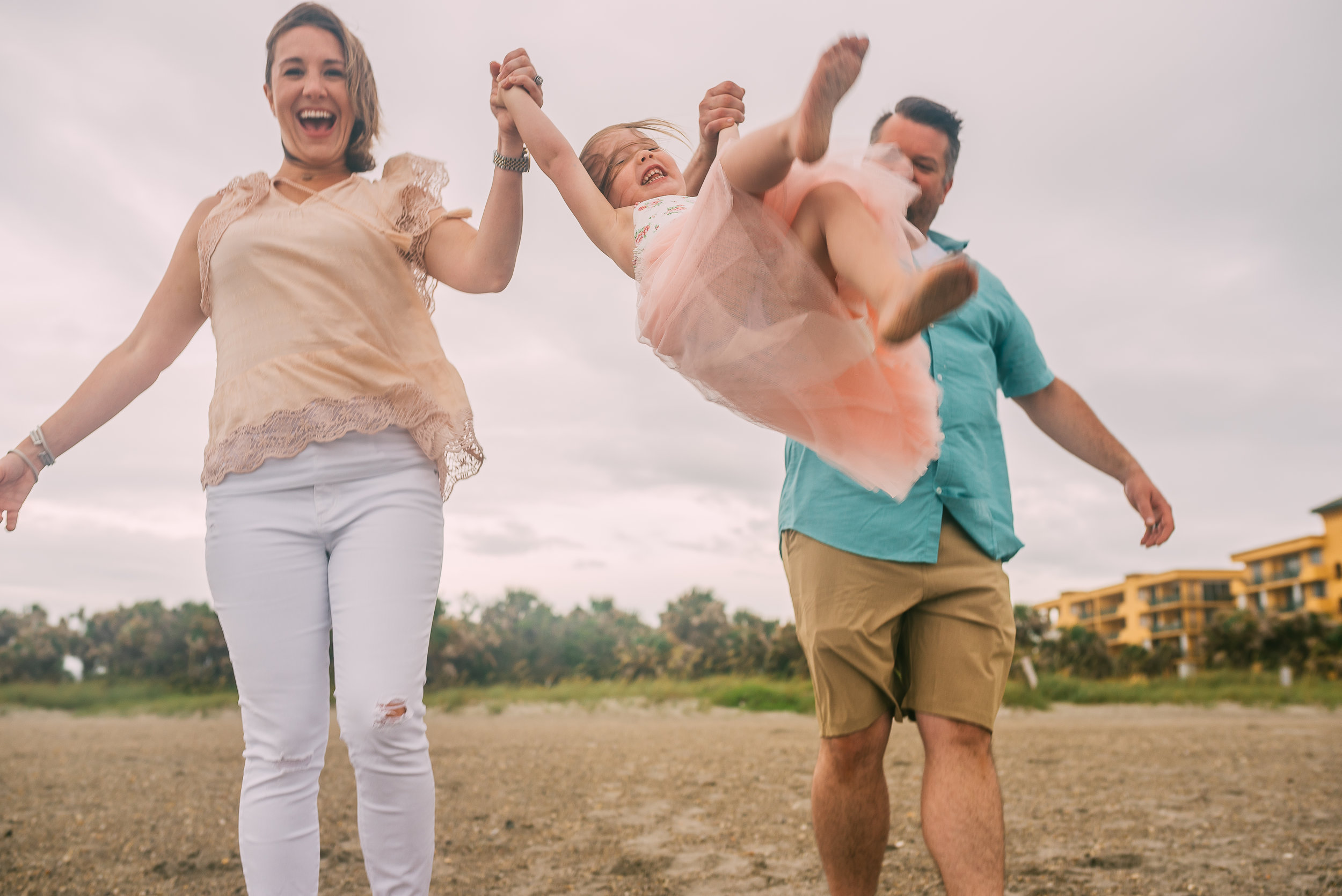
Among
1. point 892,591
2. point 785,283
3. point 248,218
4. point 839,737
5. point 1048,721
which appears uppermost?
point 248,218

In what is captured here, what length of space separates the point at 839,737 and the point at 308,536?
4.74ft

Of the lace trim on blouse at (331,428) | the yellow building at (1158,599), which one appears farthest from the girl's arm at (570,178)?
the yellow building at (1158,599)

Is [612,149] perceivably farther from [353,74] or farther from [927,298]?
[927,298]

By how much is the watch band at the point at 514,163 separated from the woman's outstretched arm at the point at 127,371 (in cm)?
75

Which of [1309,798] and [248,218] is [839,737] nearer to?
[248,218]

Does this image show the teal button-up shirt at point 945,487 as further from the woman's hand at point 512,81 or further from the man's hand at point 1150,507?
the woman's hand at point 512,81

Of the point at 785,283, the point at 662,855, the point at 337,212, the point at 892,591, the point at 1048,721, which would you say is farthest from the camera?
the point at 1048,721

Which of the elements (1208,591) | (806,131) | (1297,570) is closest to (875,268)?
(806,131)

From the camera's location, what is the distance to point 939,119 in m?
2.65

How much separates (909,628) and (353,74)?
6.74ft

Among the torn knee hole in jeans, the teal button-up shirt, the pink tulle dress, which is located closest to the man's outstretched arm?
the teal button-up shirt

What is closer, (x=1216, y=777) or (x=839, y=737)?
(x=839, y=737)

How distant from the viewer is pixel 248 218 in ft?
7.41

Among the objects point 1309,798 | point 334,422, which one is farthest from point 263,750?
point 1309,798
